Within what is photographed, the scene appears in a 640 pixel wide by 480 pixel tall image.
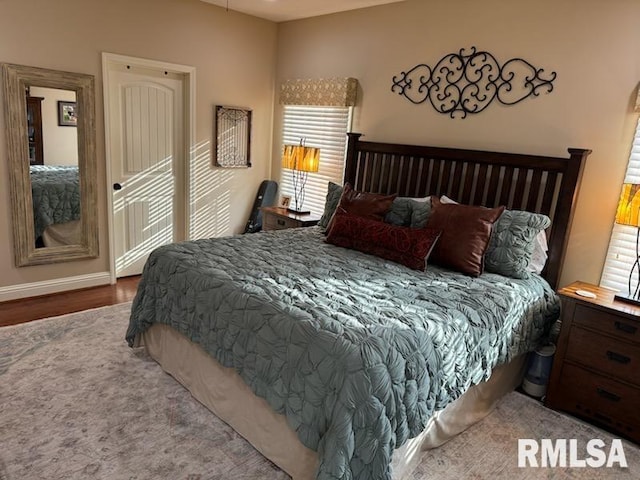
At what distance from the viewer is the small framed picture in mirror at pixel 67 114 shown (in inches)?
144

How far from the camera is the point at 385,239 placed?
2977 millimetres

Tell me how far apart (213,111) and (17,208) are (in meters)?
1.96

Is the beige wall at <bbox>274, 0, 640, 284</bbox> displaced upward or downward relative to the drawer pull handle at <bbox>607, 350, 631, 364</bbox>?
upward

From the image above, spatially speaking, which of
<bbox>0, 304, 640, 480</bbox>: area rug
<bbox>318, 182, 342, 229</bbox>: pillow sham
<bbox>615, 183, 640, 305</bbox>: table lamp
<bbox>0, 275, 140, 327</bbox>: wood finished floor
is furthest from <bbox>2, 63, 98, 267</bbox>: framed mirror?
<bbox>615, 183, 640, 305</bbox>: table lamp

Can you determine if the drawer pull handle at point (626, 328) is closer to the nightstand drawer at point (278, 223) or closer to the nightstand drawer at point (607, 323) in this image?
the nightstand drawer at point (607, 323)

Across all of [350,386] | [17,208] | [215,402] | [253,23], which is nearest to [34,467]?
[215,402]

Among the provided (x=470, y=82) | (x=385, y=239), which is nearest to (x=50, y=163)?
(x=385, y=239)

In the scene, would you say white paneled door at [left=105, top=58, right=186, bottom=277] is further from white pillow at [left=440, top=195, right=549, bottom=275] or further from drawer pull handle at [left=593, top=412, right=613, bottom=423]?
drawer pull handle at [left=593, top=412, right=613, bottom=423]

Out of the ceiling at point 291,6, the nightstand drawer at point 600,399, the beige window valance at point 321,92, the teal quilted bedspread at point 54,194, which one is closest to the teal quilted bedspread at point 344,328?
the nightstand drawer at point 600,399

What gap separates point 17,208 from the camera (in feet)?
11.7

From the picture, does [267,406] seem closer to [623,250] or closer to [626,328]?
[626,328]

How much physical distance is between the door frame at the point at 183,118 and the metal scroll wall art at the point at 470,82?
6.57 ft

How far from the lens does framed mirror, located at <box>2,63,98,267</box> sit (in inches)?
136

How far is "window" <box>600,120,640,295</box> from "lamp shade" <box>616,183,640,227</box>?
302 millimetres
